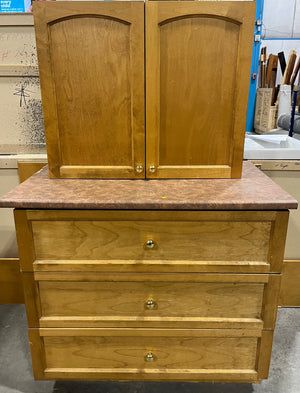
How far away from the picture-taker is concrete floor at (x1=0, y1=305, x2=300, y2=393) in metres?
1.43

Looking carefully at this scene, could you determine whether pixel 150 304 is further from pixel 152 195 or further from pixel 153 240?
pixel 152 195

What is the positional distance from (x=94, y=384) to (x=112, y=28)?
147 cm

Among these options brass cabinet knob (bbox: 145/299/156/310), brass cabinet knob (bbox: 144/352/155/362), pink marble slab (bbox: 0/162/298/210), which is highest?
pink marble slab (bbox: 0/162/298/210)

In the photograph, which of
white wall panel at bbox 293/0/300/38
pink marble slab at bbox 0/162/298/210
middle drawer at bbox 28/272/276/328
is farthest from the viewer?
white wall panel at bbox 293/0/300/38

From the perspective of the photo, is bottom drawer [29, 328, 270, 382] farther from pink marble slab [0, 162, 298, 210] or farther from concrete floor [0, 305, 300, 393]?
pink marble slab [0, 162, 298, 210]

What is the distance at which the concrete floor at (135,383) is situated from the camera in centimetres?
143

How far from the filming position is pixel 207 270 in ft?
3.83

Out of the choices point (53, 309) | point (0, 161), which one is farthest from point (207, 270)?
point (0, 161)

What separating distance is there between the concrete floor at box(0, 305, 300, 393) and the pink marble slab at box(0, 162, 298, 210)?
0.87 m

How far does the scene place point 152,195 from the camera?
1.14 metres

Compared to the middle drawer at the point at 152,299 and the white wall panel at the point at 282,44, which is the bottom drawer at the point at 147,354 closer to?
the middle drawer at the point at 152,299

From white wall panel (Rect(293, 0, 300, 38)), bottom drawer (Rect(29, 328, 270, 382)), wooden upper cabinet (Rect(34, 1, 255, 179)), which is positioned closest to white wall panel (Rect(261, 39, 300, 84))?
white wall panel (Rect(293, 0, 300, 38))

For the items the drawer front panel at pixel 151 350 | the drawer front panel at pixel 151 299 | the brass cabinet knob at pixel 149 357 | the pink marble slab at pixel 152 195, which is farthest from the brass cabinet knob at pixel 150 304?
the pink marble slab at pixel 152 195

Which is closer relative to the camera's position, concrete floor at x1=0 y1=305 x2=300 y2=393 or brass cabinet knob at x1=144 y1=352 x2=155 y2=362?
brass cabinet knob at x1=144 y1=352 x2=155 y2=362
